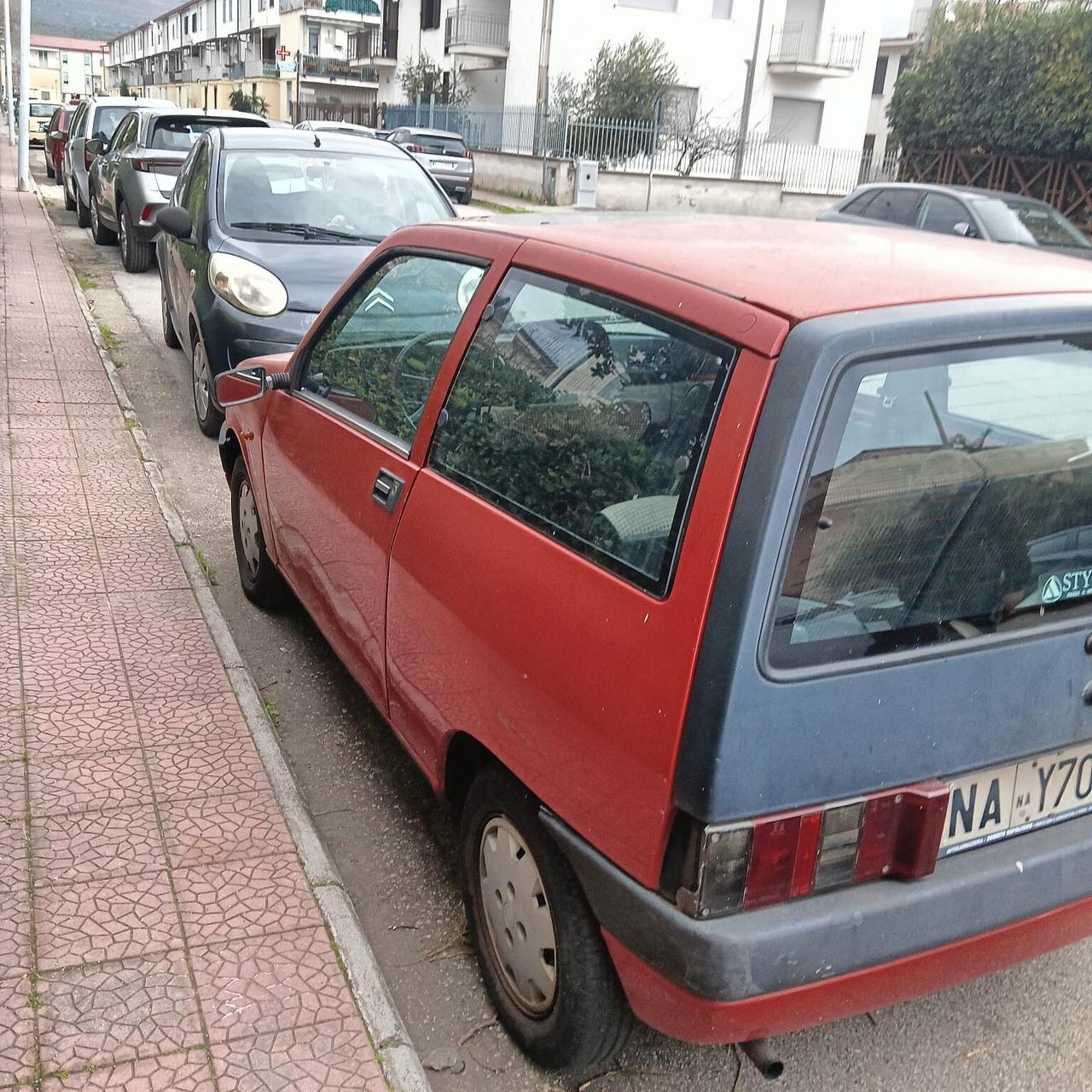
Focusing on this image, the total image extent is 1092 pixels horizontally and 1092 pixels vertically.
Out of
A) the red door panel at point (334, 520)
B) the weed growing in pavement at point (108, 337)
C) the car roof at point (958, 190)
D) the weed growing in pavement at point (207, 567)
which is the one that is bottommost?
the weed growing in pavement at point (207, 567)

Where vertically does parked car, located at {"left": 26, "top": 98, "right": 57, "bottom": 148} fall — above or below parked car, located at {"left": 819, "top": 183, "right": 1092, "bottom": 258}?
below

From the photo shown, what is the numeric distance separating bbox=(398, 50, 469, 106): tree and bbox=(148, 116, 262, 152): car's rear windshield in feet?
94.0

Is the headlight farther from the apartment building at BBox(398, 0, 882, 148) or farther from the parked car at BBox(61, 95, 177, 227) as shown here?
the apartment building at BBox(398, 0, 882, 148)

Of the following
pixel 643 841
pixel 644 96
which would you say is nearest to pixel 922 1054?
pixel 643 841

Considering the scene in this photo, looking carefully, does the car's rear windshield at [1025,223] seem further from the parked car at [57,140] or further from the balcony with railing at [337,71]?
the balcony with railing at [337,71]

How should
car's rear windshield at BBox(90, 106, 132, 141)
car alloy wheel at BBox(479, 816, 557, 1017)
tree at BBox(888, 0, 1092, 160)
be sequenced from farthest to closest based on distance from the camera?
tree at BBox(888, 0, 1092, 160) < car's rear windshield at BBox(90, 106, 132, 141) < car alloy wheel at BBox(479, 816, 557, 1017)

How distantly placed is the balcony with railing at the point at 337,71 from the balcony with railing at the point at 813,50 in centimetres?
2103

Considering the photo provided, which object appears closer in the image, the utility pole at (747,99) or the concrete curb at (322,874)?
the concrete curb at (322,874)

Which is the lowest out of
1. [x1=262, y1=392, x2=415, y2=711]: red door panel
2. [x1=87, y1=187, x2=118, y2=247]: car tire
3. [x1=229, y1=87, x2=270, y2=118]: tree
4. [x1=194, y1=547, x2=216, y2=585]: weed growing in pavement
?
[x1=194, y1=547, x2=216, y2=585]: weed growing in pavement

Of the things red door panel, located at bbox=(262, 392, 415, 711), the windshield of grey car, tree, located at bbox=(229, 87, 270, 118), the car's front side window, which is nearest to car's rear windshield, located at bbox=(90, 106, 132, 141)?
the windshield of grey car

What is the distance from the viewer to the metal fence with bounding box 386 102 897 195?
3070cm

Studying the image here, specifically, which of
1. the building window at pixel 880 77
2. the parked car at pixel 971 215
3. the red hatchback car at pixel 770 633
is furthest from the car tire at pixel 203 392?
the building window at pixel 880 77

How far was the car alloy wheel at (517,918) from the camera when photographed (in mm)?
2480

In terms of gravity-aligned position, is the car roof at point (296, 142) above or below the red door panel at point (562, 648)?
above
